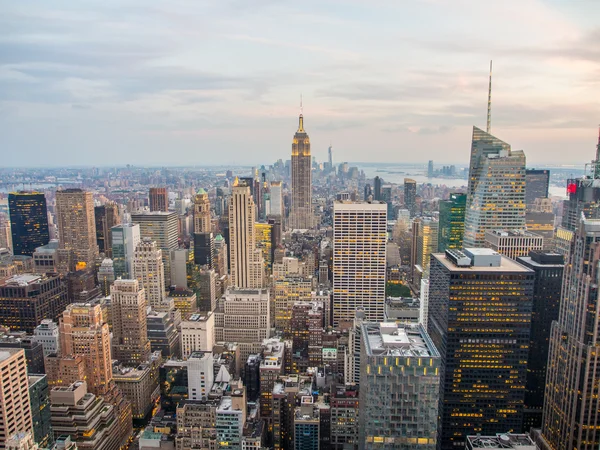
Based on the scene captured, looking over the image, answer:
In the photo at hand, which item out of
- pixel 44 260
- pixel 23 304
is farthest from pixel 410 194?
pixel 23 304

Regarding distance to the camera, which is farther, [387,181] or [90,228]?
[387,181]

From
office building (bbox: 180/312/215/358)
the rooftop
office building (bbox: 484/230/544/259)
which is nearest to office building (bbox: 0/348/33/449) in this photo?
office building (bbox: 180/312/215/358)

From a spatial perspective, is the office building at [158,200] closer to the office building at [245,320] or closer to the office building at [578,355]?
the office building at [245,320]

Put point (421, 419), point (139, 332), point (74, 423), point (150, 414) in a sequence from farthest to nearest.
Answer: point (139, 332) → point (150, 414) → point (74, 423) → point (421, 419)

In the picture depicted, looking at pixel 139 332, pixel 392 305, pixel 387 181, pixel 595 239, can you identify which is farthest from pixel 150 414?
pixel 387 181

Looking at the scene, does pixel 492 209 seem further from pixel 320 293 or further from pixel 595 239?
pixel 595 239

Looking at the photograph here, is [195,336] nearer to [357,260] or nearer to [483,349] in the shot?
[357,260]

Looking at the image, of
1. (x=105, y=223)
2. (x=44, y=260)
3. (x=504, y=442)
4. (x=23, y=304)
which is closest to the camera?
(x=504, y=442)
